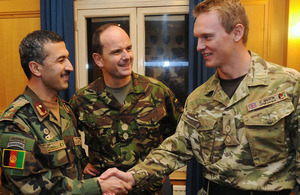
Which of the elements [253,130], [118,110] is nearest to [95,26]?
[118,110]

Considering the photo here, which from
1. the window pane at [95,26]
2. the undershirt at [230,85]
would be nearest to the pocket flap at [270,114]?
the undershirt at [230,85]

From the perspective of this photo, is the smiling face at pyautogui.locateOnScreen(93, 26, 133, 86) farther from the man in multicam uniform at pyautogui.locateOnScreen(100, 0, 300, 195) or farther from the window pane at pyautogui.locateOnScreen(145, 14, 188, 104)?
the window pane at pyautogui.locateOnScreen(145, 14, 188, 104)

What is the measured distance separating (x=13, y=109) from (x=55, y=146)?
0.30 metres

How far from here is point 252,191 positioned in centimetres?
139

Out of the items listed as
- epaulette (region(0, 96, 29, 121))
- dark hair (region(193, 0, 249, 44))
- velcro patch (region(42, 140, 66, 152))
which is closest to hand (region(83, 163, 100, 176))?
velcro patch (region(42, 140, 66, 152))

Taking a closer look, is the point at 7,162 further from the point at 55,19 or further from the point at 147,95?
the point at 55,19

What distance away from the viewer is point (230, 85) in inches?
61.8

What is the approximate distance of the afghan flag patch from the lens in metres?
1.43

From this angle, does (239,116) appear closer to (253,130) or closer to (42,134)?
(253,130)

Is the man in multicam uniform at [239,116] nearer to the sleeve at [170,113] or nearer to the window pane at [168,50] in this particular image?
the sleeve at [170,113]

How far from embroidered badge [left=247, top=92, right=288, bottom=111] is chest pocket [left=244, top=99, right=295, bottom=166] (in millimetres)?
17

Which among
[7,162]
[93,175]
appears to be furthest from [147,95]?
[7,162]

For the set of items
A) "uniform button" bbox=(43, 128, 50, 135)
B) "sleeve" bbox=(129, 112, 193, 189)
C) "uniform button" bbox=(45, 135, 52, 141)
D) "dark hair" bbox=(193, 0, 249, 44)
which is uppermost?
"dark hair" bbox=(193, 0, 249, 44)

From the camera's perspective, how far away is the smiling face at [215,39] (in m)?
1.50
